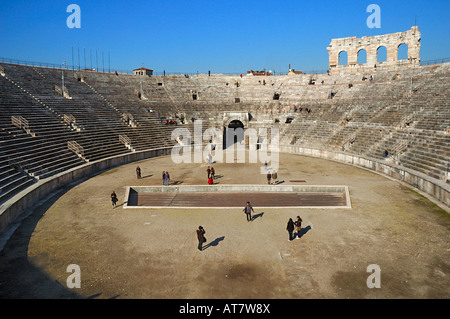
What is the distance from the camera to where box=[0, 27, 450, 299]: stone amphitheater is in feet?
36.0

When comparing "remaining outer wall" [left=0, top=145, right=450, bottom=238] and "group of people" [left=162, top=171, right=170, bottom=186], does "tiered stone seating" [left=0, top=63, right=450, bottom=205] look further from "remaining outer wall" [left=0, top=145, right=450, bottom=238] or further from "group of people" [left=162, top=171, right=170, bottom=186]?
"group of people" [left=162, top=171, right=170, bottom=186]

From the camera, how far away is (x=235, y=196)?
21.4m

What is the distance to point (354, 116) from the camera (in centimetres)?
4131

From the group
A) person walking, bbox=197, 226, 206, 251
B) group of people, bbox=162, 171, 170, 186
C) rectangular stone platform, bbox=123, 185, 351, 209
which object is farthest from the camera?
group of people, bbox=162, 171, 170, 186

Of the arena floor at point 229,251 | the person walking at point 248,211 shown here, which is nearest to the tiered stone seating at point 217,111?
the arena floor at point 229,251

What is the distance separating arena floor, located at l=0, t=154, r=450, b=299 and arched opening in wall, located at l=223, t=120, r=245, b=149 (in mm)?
29205

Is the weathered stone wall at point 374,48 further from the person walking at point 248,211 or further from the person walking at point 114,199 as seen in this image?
the person walking at point 114,199

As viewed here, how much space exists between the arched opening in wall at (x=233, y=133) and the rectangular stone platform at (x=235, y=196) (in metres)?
24.3

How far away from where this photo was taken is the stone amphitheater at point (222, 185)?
36.0 feet

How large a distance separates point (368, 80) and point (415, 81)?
8.30 meters

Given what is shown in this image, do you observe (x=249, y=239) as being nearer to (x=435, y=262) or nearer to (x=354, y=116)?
(x=435, y=262)

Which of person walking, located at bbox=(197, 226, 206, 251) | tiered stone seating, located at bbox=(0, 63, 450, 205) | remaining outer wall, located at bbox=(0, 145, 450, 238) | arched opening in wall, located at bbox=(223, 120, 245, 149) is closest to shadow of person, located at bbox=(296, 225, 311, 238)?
person walking, located at bbox=(197, 226, 206, 251)
